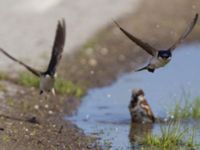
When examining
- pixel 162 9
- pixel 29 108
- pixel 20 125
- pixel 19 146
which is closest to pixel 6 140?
pixel 19 146

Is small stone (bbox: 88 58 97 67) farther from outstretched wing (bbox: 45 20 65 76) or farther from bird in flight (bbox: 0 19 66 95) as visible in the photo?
outstretched wing (bbox: 45 20 65 76)

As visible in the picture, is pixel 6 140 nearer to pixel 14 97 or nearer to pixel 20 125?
pixel 20 125

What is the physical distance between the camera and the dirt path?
48.4ft

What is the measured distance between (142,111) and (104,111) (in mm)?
957

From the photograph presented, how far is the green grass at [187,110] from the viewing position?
10.5 metres

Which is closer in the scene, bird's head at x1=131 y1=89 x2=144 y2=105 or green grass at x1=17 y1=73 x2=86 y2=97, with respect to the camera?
bird's head at x1=131 y1=89 x2=144 y2=105

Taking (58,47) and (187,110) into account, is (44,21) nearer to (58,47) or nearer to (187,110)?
(187,110)

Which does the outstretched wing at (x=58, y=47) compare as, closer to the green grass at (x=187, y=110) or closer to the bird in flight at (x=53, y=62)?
the bird in flight at (x=53, y=62)

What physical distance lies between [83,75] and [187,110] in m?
3.39

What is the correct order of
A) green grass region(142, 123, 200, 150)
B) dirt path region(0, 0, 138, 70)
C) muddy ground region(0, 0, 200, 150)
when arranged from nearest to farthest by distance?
1. green grass region(142, 123, 200, 150)
2. muddy ground region(0, 0, 200, 150)
3. dirt path region(0, 0, 138, 70)

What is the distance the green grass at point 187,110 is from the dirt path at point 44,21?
348cm

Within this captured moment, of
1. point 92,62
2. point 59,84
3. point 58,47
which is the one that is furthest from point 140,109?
point 92,62

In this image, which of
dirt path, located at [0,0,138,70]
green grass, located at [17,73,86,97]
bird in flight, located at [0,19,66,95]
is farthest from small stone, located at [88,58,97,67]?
bird in flight, located at [0,19,66,95]

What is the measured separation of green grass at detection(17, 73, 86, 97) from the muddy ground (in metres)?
0.14
